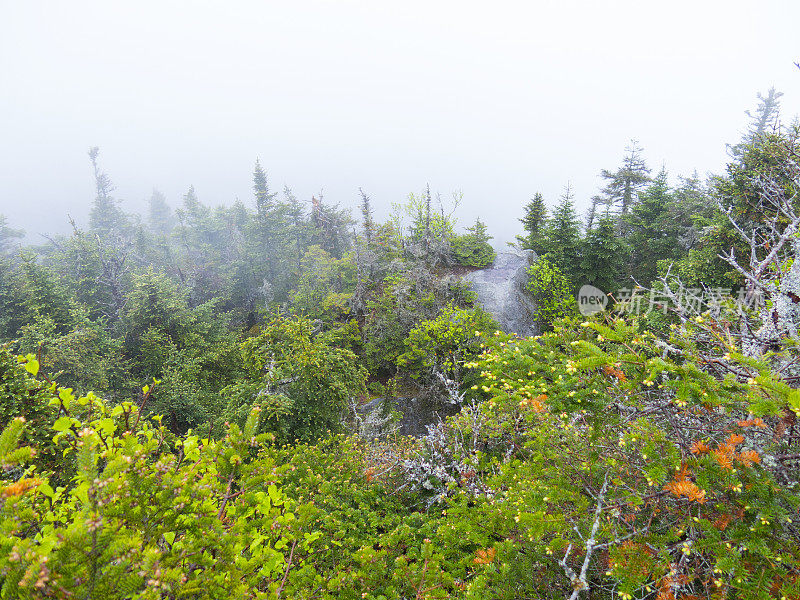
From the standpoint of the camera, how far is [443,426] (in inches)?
360

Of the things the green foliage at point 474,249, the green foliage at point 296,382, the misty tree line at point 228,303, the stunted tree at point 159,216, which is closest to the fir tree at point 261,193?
the misty tree line at point 228,303

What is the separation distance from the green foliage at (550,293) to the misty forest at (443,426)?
0.46ft

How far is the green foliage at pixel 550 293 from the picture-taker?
1659 cm

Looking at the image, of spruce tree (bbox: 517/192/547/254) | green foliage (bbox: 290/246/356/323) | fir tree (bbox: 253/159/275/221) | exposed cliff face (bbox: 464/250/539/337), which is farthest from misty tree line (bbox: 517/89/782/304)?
fir tree (bbox: 253/159/275/221)

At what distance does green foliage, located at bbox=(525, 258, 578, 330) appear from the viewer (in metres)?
16.6

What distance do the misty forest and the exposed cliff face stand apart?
0.13 m

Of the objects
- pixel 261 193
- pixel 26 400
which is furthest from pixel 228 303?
pixel 26 400

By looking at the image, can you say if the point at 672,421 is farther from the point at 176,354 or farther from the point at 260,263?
the point at 260,263

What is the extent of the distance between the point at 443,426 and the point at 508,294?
9.97 metres

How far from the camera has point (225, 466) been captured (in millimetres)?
2643

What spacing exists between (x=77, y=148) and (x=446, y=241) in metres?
251

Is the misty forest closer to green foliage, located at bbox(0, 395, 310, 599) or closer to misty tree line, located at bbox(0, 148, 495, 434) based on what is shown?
green foliage, located at bbox(0, 395, 310, 599)

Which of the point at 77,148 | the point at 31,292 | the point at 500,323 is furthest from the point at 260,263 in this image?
the point at 77,148

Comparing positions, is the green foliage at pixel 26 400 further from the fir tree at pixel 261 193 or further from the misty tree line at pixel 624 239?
the fir tree at pixel 261 193
